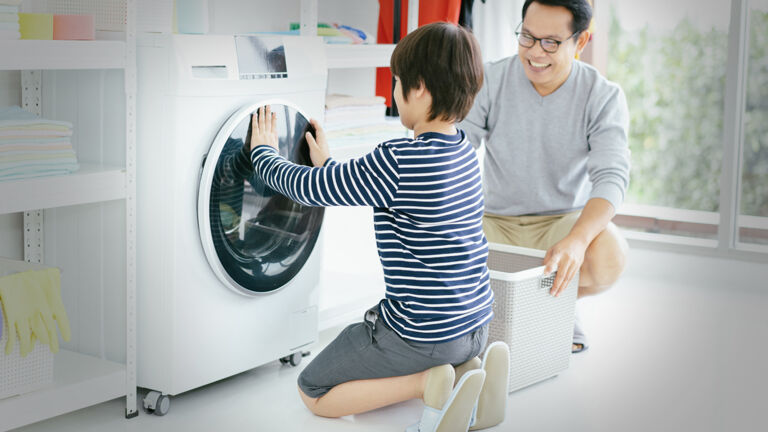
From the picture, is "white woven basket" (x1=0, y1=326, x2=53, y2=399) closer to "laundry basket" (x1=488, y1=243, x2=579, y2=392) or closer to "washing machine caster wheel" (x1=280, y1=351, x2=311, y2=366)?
"washing machine caster wheel" (x1=280, y1=351, x2=311, y2=366)

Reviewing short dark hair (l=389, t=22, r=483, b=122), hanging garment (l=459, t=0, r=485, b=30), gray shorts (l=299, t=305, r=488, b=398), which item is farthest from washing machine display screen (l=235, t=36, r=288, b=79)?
hanging garment (l=459, t=0, r=485, b=30)

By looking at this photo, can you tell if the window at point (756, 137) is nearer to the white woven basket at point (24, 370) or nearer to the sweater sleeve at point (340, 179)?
the sweater sleeve at point (340, 179)

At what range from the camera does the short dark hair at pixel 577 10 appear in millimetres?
2645

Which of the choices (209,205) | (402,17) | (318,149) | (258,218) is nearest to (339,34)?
(402,17)

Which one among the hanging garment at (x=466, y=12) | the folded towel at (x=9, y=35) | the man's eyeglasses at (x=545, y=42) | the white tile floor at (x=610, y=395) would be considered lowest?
the white tile floor at (x=610, y=395)

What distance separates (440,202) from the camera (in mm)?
2025

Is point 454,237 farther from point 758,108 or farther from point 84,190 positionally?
point 758,108

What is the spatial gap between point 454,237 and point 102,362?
981 millimetres

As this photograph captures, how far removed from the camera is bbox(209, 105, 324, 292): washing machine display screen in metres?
2.25

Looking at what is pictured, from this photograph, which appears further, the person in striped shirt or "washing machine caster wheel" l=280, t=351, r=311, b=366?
"washing machine caster wheel" l=280, t=351, r=311, b=366

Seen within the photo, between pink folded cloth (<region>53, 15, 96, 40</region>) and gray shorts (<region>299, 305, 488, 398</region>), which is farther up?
pink folded cloth (<region>53, 15, 96, 40</region>)

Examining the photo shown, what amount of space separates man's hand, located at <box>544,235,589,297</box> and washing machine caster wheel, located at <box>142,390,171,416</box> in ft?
3.53

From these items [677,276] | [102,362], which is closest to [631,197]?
[677,276]

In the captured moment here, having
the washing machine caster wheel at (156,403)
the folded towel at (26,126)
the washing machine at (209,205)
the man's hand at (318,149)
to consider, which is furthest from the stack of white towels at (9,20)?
the washing machine caster wheel at (156,403)
